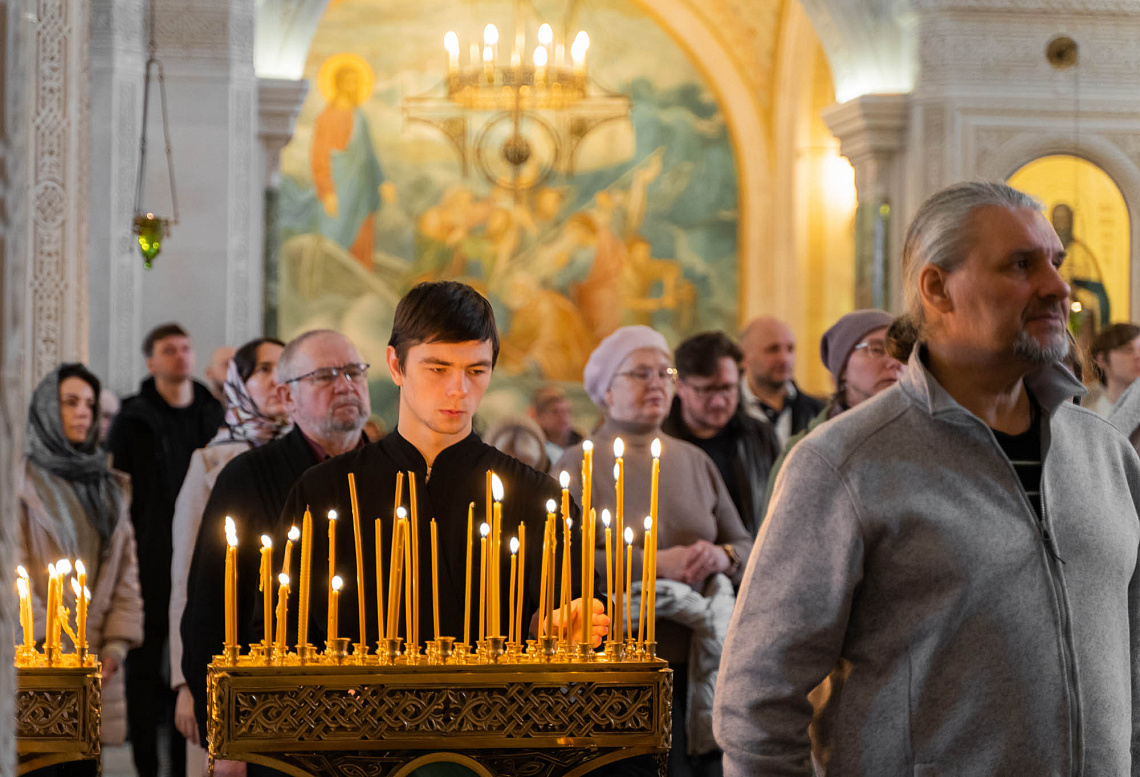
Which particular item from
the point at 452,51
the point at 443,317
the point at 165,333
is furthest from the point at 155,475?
the point at 452,51

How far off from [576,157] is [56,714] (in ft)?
47.2

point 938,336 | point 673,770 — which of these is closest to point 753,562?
point 938,336

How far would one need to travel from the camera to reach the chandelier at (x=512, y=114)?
1570cm

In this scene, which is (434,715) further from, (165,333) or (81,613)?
(165,333)

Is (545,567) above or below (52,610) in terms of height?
above

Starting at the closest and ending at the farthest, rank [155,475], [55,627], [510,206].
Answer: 1. [55,627]
2. [155,475]
3. [510,206]

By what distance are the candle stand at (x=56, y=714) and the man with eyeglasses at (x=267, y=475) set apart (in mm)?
932

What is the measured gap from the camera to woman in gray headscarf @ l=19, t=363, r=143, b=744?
528 centimetres

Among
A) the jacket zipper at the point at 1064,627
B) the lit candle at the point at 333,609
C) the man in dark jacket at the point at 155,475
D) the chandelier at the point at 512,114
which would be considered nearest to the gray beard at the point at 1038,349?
the jacket zipper at the point at 1064,627

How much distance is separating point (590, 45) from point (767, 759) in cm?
1499

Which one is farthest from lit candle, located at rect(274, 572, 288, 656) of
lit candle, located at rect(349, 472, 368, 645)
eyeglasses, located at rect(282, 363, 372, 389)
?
eyeglasses, located at rect(282, 363, 372, 389)

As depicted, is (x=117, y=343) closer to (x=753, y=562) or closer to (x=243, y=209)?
(x=243, y=209)

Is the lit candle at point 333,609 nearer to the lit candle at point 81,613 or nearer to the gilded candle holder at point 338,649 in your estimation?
the gilded candle holder at point 338,649

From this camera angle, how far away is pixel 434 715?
2.31 m
